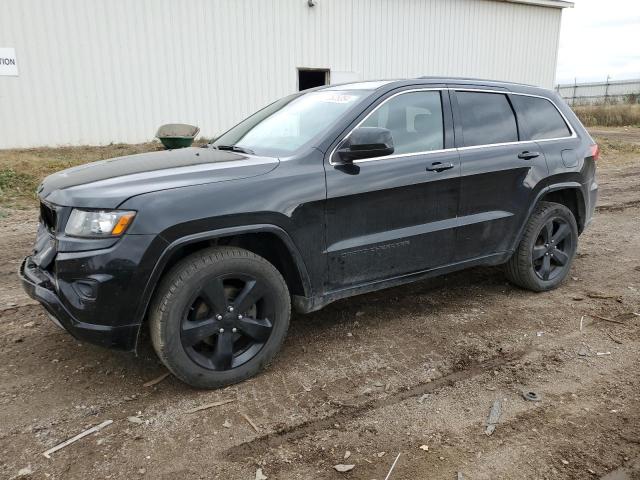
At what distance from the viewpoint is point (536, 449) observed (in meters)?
2.70

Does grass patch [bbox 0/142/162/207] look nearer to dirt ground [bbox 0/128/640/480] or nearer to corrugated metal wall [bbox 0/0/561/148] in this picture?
corrugated metal wall [bbox 0/0/561/148]

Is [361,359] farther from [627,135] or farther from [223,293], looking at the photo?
[627,135]

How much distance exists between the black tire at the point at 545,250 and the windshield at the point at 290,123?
1960 mm

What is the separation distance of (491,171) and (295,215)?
178cm

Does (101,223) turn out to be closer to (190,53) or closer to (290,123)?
(290,123)

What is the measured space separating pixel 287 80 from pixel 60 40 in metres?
5.80

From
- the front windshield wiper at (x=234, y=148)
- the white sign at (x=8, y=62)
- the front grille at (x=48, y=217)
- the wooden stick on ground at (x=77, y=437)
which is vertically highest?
the white sign at (x=8, y=62)

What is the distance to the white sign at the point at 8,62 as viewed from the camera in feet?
38.0

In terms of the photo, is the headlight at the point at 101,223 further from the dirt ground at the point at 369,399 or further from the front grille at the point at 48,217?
the dirt ground at the point at 369,399

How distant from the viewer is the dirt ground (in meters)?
2.60

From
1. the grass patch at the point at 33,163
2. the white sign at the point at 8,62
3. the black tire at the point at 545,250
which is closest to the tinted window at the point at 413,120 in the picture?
the black tire at the point at 545,250

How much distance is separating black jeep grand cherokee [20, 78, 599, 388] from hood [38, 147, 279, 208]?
0.01 m

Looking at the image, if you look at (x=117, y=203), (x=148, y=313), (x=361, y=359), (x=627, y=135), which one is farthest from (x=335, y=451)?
(x=627, y=135)

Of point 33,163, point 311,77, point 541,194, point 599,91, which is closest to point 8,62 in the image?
point 33,163
